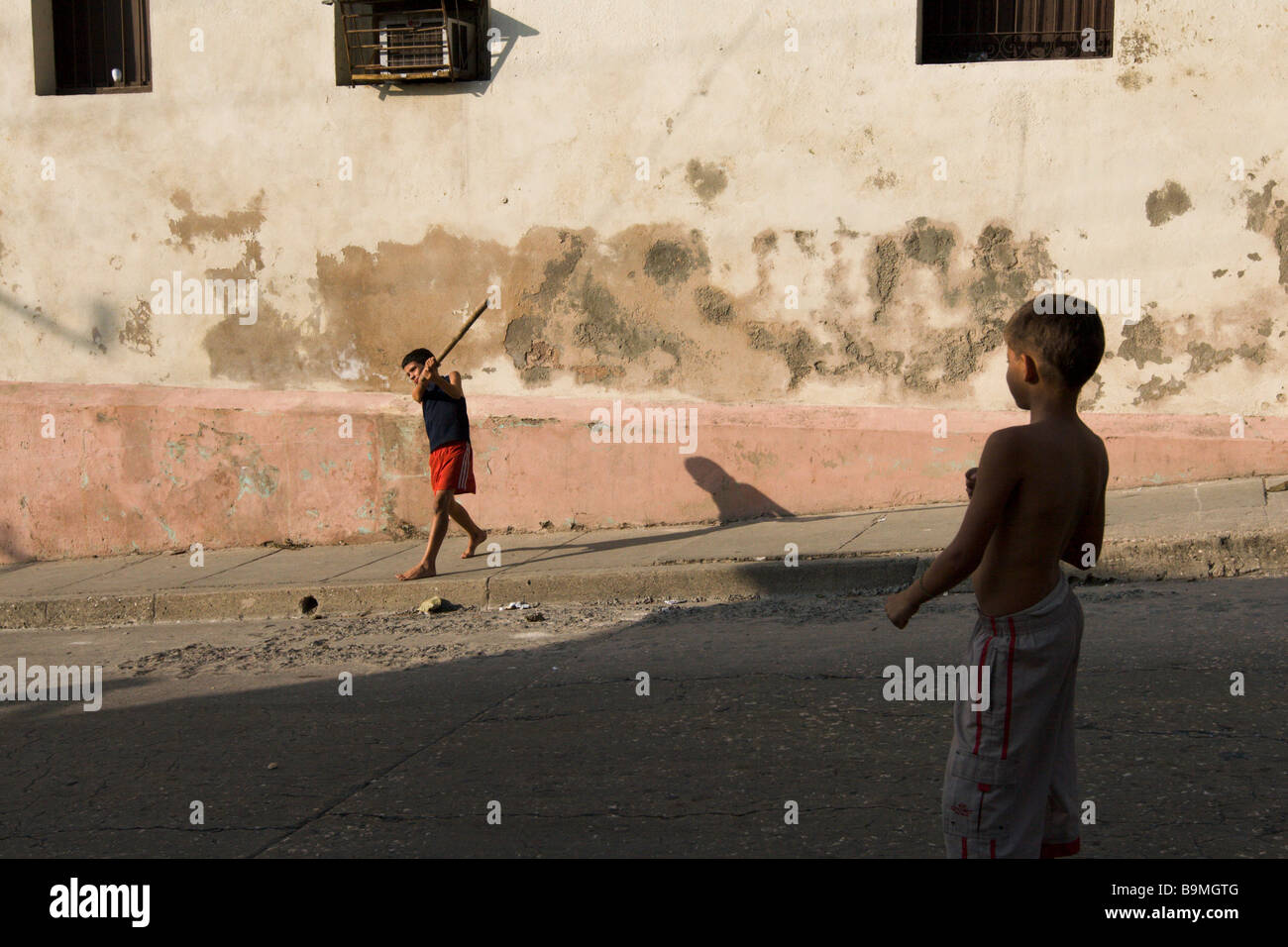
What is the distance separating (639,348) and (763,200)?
138 centimetres

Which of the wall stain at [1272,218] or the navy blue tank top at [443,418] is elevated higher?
the wall stain at [1272,218]

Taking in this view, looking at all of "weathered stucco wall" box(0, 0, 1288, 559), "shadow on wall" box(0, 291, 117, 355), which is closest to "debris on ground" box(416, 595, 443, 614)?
"weathered stucco wall" box(0, 0, 1288, 559)

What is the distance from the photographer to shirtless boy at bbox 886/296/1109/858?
2701 millimetres

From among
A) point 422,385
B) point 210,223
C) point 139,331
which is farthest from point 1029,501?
point 139,331

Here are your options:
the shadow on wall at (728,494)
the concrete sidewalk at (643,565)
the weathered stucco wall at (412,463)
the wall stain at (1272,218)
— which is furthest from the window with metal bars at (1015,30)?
the shadow on wall at (728,494)

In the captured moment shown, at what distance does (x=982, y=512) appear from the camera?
9.05ft

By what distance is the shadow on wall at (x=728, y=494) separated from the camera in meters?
9.08

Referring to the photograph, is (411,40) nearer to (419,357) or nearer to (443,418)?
(419,357)

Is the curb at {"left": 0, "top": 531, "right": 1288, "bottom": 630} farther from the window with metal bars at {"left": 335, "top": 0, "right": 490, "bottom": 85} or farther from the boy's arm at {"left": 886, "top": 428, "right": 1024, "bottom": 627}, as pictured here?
the boy's arm at {"left": 886, "top": 428, "right": 1024, "bottom": 627}

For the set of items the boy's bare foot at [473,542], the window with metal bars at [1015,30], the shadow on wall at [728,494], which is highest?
the window with metal bars at [1015,30]

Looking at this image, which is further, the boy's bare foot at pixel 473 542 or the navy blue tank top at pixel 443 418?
the boy's bare foot at pixel 473 542

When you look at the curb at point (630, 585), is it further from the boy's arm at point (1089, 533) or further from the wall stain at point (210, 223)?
the boy's arm at point (1089, 533)
